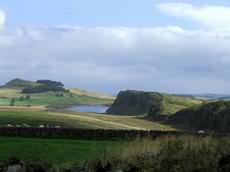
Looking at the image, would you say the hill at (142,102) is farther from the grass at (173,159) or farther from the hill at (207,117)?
the grass at (173,159)

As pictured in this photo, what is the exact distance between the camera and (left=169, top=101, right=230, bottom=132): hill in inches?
3673

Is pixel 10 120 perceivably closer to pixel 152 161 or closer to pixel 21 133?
pixel 21 133

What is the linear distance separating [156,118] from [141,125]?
20.6 metres

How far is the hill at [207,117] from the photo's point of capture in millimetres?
93300

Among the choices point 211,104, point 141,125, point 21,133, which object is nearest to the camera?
point 21,133

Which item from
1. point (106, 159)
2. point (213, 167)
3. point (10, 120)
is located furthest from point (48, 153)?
point (10, 120)

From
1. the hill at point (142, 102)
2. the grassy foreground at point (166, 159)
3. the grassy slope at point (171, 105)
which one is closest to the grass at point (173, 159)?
the grassy foreground at point (166, 159)

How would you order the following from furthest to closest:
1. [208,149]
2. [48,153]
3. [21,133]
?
1. [21,133]
2. [48,153]
3. [208,149]

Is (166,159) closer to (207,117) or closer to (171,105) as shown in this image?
(207,117)

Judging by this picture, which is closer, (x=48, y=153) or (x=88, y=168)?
(x=88, y=168)

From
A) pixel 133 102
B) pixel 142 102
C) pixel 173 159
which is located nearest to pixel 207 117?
pixel 142 102

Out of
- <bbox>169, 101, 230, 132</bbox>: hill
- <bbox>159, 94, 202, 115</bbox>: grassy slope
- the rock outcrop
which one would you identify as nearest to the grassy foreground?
<bbox>169, 101, 230, 132</bbox>: hill

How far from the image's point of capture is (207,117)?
98.5 metres

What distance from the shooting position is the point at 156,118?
366 ft
